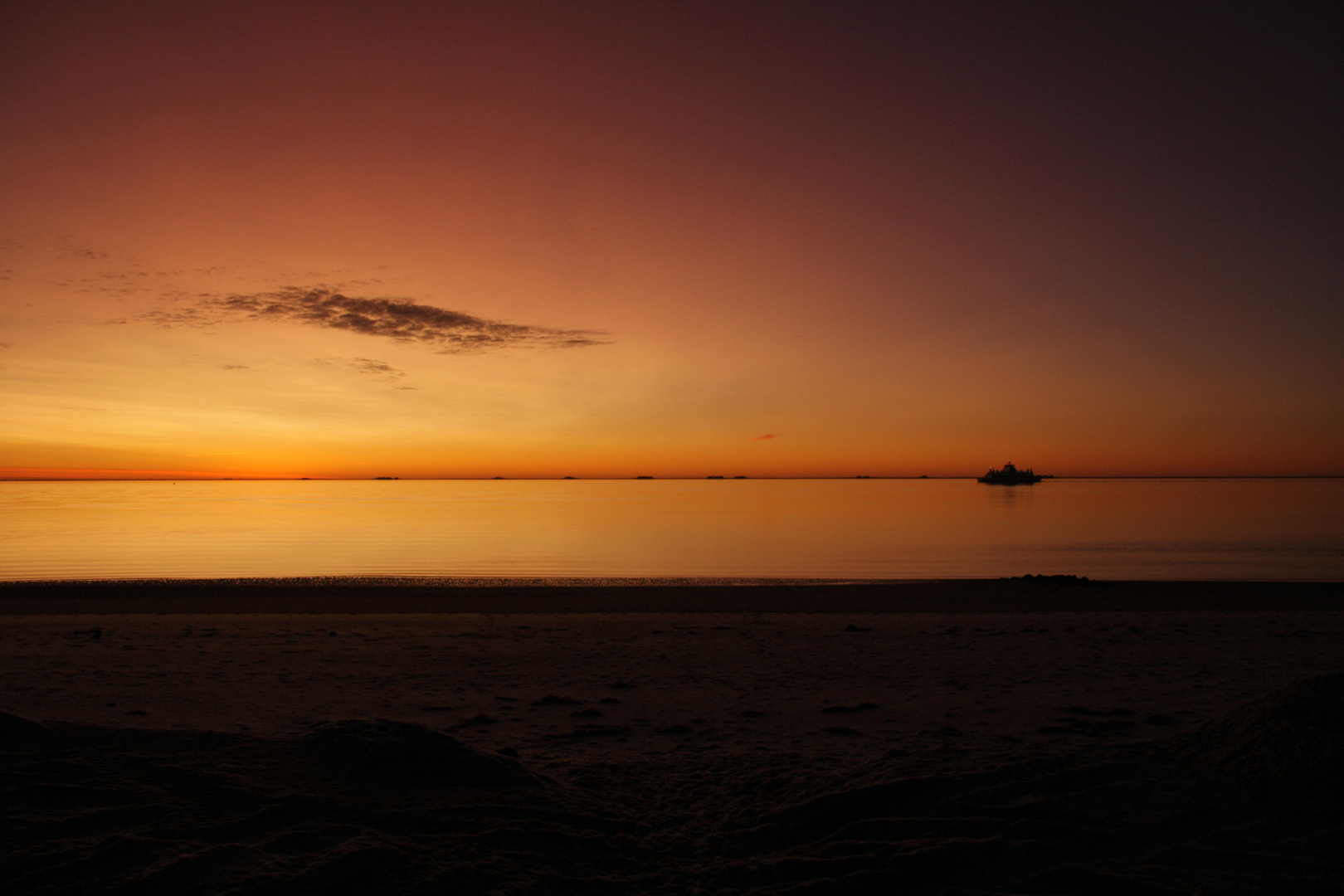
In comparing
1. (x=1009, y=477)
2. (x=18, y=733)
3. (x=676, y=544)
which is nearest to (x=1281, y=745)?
(x=18, y=733)

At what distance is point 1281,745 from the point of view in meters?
4.56

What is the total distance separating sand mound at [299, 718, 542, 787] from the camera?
4.53 m

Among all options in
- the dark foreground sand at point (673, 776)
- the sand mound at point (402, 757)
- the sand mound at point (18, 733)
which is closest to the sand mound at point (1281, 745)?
the dark foreground sand at point (673, 776)

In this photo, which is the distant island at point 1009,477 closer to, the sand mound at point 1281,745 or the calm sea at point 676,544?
the calm sea at point 676,544

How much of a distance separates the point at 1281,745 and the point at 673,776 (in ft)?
13.2

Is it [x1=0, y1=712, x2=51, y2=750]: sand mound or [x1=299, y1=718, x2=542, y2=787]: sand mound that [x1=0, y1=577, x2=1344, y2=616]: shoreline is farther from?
[x1=299, y1=718, x2=542, y2=787]: sand mound

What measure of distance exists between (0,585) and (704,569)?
1911 cm

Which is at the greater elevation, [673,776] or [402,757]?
[402,757]

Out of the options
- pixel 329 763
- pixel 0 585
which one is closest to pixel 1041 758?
pixel 329 763

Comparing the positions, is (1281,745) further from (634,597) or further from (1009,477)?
(1009,477)

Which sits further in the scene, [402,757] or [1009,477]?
[1009,477]

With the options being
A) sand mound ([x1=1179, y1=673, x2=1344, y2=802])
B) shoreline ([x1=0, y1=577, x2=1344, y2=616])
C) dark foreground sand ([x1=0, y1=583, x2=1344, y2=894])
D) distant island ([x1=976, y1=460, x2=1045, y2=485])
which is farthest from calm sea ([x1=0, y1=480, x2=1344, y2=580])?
distant island ([x1=976, y1=460, x2=1045, y2=485])

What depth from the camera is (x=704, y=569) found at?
24.7 m

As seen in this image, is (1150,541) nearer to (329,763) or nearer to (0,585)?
(329,763)
